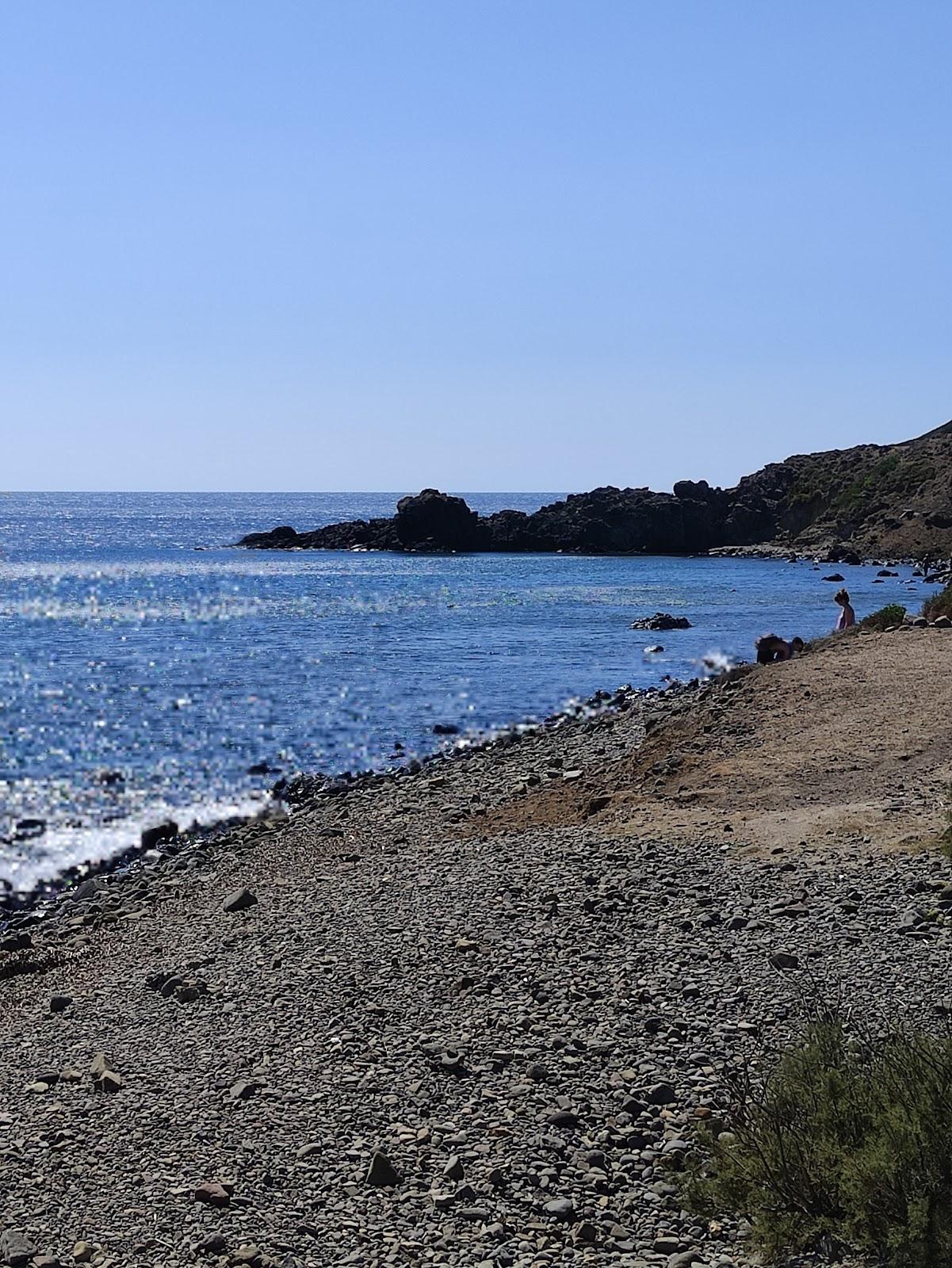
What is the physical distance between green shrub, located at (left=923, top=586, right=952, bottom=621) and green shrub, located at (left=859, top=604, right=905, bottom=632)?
751mm

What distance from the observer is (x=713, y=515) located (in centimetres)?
11119

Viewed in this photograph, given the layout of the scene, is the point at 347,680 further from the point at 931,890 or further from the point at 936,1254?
the point at 936,1254

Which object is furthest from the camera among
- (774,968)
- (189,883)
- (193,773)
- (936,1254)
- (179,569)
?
(179,569)

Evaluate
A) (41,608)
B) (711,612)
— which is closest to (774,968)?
(711,612)

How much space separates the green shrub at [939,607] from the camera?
29.8m

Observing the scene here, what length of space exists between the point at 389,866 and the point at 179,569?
8800 cm

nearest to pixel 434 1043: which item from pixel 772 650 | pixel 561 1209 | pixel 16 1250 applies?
pixel 561 1209

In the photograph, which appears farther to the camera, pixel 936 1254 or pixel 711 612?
pixel 711 612

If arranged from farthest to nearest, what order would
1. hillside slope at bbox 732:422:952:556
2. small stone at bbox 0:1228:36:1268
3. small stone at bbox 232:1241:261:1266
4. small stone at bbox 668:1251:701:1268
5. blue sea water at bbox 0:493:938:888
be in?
hillside slope at bbox 732:422:952:556 < blue sea water at bbox 0:493:938:888 < small stone at bbox 0:1228:36:1268 < small stone at bbox 232:1241:261:1266 < small stone at bbox 668:1251:701:1268

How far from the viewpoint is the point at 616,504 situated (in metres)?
113

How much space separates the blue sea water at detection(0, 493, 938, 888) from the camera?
24.2 metres

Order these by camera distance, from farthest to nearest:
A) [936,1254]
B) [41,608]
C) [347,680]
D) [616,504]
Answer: [616,504] < [41,608] < [347,680] < [936,1254]

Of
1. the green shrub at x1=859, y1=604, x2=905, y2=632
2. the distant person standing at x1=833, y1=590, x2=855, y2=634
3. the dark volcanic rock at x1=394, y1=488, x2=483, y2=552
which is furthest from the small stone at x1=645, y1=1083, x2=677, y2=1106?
the dark volcanic rock at x1=394, y1=488, x2=483, y2=552

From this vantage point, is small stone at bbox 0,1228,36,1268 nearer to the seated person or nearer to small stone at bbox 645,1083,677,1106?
small stone at bbox 645,1083,677,1106
